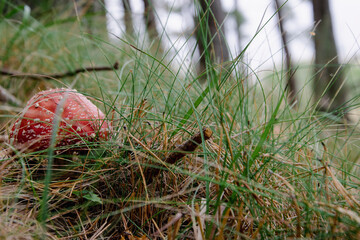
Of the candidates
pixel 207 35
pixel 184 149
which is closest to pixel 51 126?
pixel 184 149

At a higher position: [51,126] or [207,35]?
[207,35]

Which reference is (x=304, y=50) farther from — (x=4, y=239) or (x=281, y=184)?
(x=4, y=239)

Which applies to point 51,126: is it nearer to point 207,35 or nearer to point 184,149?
point 184,149

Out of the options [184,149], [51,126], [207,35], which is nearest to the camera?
[184,149]

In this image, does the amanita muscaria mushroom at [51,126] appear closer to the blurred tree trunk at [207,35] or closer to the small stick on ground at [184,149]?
the small stick on ground at [184,149]

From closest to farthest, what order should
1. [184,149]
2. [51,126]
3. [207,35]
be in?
1. [184,149]
2. [51,126]
3. [207,35]

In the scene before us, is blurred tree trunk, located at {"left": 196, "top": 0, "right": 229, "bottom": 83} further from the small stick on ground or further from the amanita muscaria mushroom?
the amanita muscaria mushroom

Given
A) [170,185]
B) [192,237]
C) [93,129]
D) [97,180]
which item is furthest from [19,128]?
[192,237]

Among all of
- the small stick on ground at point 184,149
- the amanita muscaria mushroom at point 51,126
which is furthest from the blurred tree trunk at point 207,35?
the amanita muscaria mushroom at point 51,126
